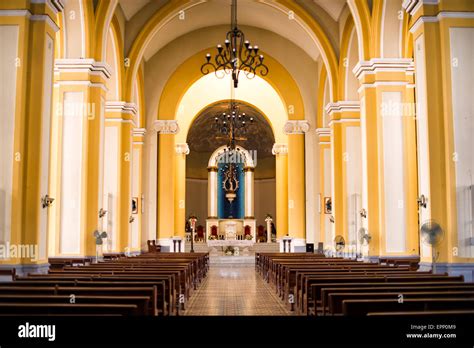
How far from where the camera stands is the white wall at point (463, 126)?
863 cm

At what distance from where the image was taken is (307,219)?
21.4 meters

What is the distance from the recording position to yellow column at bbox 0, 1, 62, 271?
8.53m

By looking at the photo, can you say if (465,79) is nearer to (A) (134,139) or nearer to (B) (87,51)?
(B) (87,51)

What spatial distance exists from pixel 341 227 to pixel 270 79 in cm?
775

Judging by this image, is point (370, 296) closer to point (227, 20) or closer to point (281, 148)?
point (227, 20)

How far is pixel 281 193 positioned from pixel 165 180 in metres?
6.11

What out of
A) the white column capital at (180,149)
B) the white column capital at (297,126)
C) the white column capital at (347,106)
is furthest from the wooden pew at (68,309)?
the white column capital at (180,149)

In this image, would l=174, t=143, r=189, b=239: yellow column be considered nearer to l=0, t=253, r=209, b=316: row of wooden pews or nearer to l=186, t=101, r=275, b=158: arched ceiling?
l=186, t=101, r=275, b=158: arched ceiling

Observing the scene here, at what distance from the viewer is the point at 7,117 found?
28.6 feet

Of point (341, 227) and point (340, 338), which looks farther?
point (341, 227)

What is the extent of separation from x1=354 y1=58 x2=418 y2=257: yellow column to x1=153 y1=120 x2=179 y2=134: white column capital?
390 inches

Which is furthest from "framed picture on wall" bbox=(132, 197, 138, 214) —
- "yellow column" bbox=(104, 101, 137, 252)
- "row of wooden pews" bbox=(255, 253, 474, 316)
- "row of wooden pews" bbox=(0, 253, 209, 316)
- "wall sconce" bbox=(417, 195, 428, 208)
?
"wall sconce" bbox=(417, 195, 428, 208)

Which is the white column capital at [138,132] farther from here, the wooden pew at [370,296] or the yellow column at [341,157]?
the wooden pew at [370,296]

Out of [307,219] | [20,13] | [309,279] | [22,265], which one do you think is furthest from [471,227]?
[307,219]
